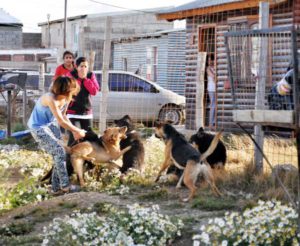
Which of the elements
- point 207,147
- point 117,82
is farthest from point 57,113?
point 117,82

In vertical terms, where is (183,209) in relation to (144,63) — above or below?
below

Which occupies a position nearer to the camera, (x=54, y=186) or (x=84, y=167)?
(x=54, y=186)

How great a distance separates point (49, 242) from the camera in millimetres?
6281

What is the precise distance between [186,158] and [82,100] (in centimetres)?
232

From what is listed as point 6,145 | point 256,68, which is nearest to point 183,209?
point 256,68

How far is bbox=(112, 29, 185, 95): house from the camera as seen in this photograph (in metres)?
27.5

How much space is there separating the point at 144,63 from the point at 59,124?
1971cm

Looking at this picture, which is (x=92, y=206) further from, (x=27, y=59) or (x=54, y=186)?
(x=27, y=59)

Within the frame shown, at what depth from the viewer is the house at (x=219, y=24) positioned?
16.6m

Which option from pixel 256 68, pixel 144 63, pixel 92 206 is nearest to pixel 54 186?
pixel 92 206

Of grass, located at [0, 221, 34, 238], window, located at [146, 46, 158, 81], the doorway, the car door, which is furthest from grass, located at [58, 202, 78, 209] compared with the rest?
window, located at [146, 46, 158, 81]

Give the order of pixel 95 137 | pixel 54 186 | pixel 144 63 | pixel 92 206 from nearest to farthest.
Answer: pixel 92 206 < pixel 54 186 < pixel 95 137 < pixel 144 63

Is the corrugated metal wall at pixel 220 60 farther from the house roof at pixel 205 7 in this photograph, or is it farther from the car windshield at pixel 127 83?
the car windshield at pixel 127 83

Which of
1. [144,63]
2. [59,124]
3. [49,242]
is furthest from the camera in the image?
[144,63]
